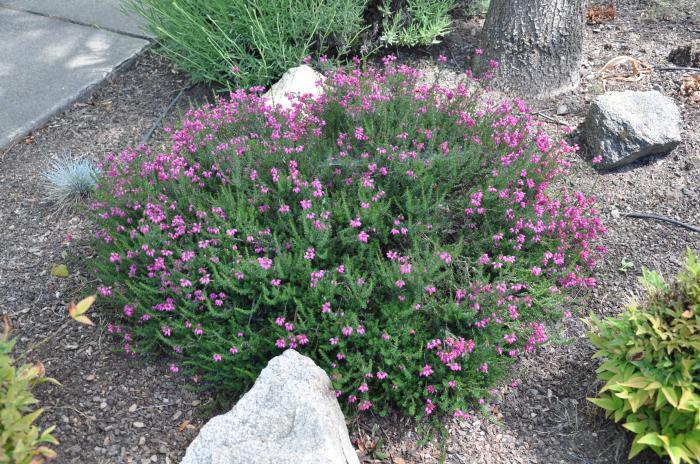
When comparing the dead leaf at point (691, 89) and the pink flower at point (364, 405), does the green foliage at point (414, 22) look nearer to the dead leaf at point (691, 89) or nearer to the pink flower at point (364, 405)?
the dead leaf at point (691, 89)

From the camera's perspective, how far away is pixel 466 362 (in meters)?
3.04

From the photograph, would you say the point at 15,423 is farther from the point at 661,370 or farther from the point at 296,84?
the point at 296,84

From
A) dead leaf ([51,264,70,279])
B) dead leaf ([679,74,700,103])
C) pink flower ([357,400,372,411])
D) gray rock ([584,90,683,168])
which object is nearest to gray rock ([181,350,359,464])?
pink flower ([357,400,372,411])

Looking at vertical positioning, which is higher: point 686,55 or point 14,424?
point 686,55

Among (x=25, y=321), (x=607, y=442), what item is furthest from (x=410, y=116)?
(x=25, y=321)

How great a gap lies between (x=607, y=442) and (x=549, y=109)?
261 centimetres

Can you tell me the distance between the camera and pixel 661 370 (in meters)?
2.78

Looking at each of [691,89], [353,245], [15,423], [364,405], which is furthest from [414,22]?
[15,423]

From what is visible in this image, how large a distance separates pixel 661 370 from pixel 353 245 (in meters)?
1.47

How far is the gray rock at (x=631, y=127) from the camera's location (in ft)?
13.8

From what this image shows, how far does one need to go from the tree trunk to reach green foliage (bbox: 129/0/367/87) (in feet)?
3.41

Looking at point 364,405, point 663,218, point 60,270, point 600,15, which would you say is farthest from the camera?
point 600,15

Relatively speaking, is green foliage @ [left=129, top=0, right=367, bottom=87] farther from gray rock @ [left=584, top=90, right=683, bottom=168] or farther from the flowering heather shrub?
gray rock @ [left=584, top=90, right=683, bottom=168]

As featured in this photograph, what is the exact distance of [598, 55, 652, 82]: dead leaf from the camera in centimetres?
501
